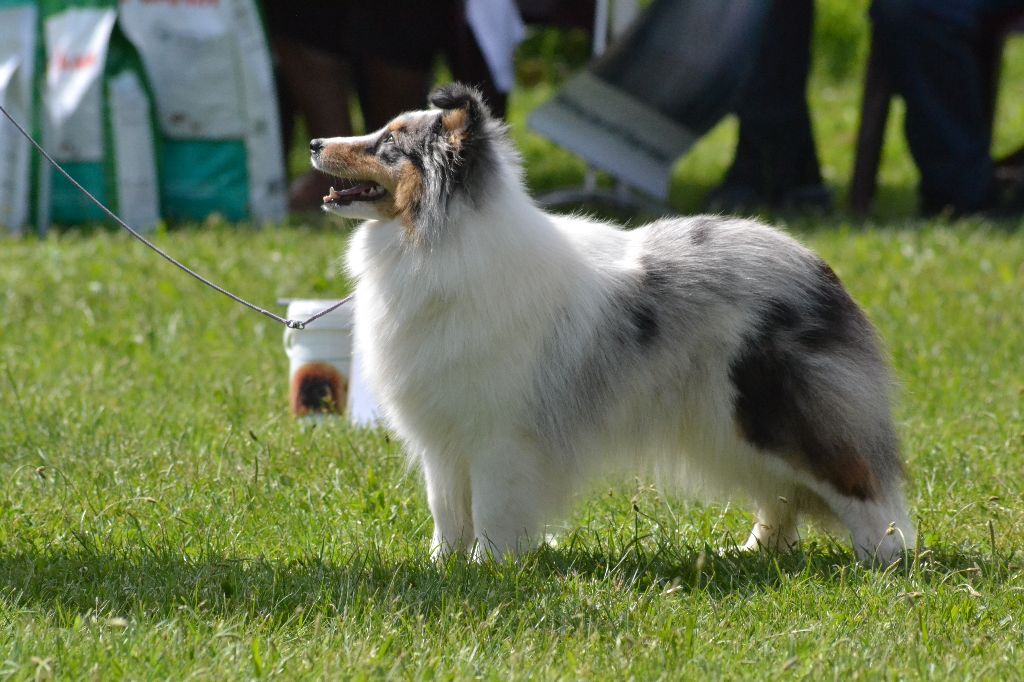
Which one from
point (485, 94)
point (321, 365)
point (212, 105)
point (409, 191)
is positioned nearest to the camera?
point (409, 191)

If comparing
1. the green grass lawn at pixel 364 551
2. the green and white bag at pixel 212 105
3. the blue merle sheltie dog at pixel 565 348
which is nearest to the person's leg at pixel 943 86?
the green grass lawn at pixel 364 551

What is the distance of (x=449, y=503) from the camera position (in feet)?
11.7

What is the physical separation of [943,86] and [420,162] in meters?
5.18

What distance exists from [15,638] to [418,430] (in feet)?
3.68

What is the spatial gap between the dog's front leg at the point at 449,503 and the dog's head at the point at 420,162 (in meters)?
0.63

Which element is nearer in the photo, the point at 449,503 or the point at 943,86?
the point at 449,503

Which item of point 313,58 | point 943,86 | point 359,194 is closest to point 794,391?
point 359,194

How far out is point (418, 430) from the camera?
349 centimetres

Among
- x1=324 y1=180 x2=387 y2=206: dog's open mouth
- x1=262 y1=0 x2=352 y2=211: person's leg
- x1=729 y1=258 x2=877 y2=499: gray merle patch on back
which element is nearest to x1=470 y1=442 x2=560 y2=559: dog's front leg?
x1=729 y1=258 x2=877 y2=499: gray merle patch on back

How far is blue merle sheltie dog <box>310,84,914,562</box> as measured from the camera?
3330 millimetres

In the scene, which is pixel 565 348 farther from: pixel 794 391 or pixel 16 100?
pixel 16 100

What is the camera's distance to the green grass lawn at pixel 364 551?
9.30 ft

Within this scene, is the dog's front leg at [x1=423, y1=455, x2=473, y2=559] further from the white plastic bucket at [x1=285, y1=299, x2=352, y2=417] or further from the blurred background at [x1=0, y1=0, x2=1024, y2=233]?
the blurred background at [x1=0, y1=0, x2=1024, y2=233]

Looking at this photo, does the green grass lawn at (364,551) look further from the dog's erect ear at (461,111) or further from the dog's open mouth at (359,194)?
the dog's erect ear at (461,111)
